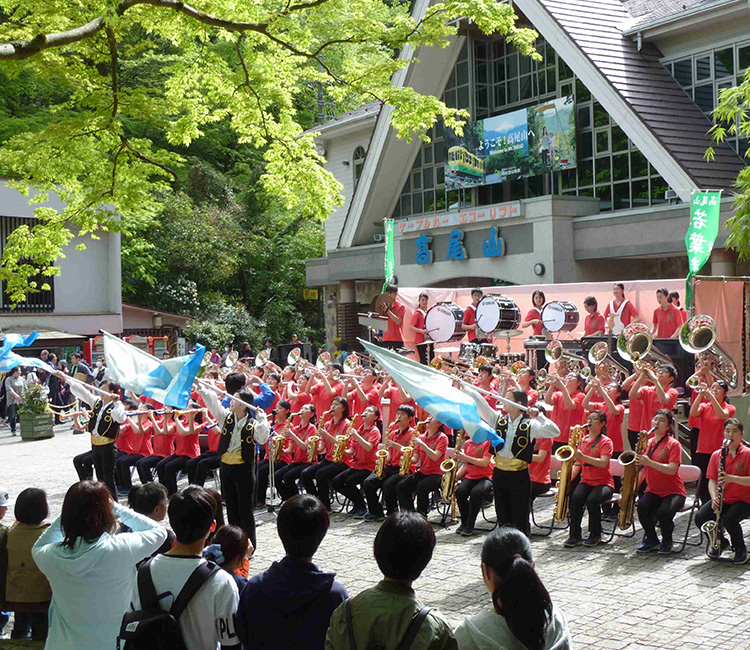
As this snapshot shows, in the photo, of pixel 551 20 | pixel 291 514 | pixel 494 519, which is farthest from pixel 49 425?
pixel 291 514

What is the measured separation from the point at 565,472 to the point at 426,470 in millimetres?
2024

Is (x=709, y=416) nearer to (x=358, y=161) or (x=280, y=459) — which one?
(x=280, y=459)

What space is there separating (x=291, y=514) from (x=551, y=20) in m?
20.7

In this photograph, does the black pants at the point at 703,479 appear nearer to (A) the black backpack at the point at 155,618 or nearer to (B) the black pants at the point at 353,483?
(B) the black pants at the point at 353,483

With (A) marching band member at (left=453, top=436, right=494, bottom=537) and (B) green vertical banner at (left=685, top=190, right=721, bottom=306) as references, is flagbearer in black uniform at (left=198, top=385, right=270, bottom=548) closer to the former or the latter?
(A) marching band member at (left=453, top=436, right=494, bottom=537)

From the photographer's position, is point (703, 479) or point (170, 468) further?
point (170, 468)

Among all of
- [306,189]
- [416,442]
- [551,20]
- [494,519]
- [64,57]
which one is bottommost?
[494,519]

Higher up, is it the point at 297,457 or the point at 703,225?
the point at 703,225

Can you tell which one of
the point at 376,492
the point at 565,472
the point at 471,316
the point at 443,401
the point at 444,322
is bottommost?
the point at 376,492

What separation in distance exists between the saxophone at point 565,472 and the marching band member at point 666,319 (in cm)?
514

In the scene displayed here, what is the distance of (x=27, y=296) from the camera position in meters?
30.4

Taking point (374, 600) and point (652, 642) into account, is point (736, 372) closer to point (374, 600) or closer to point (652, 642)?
point (652, 642)

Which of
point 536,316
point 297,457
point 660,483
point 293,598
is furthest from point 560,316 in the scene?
point 293,598

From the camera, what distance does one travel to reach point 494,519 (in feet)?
39.9
